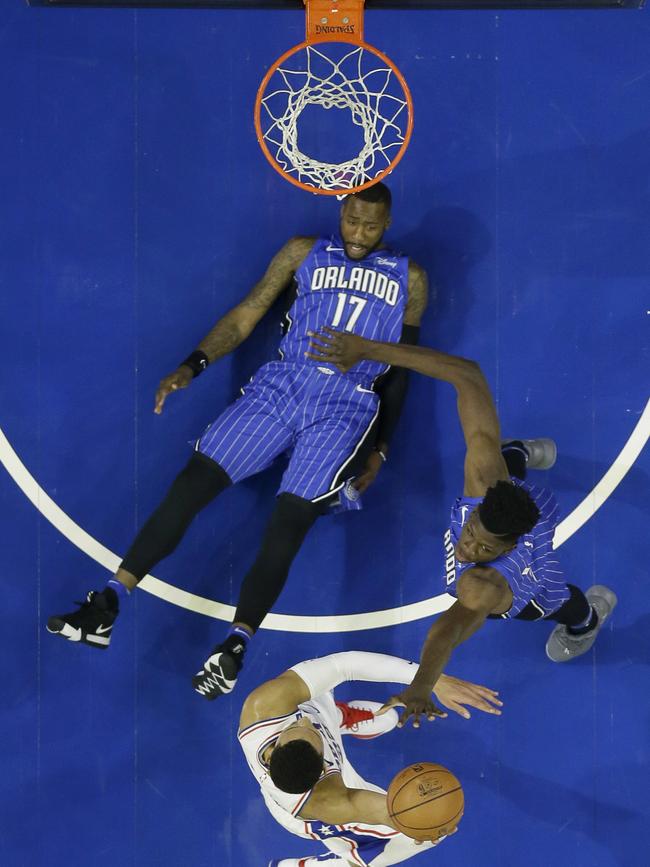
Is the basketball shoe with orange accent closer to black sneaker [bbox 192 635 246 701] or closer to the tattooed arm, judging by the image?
black sneaker [bbox 192 635 246 701]

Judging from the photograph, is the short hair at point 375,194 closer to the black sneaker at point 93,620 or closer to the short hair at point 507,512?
the short hair at point 507,512

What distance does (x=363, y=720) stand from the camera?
18.6 feet

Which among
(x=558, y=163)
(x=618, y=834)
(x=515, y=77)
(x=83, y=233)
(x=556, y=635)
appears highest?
(x=515, y=77)

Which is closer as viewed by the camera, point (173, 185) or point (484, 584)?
point (484, 584)

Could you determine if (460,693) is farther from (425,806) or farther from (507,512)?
(507,512)

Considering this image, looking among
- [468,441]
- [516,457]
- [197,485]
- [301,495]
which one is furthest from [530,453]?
[197,485]

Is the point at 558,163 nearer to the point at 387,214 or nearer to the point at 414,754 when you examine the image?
the point at 387,214

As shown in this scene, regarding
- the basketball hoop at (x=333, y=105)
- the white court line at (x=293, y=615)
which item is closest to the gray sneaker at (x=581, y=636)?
the white court line at (x=293, y=615)

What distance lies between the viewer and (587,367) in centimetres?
623

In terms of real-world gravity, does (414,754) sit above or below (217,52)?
below

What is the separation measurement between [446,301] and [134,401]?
207 cm

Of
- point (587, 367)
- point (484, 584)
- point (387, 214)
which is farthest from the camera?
point (587, 367)

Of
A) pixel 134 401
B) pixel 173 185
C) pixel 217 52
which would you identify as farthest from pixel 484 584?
pixel 217 52

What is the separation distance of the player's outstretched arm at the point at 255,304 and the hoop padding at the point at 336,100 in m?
0.45
